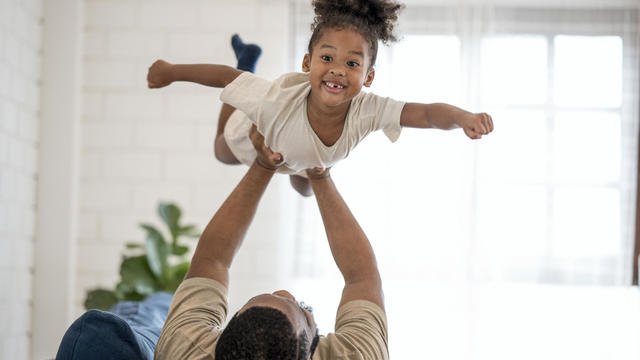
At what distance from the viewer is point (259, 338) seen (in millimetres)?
1160

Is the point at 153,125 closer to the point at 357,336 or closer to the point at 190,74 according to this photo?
the point at 190,74

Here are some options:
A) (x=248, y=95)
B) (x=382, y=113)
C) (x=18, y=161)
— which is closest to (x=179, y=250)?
(x=18, y=161)

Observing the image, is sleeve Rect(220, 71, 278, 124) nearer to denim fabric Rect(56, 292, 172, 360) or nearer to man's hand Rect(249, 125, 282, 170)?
man's hand Rect(249, 125, 282, 170)

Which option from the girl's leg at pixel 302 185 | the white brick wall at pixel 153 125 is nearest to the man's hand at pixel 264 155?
the girl's leg at pixel 302 185

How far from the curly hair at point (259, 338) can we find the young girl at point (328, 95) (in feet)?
1.73

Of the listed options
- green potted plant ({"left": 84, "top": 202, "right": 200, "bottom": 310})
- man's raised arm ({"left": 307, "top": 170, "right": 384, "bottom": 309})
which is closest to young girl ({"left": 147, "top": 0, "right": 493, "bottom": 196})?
man's raised arm ({"left": 307, "top": 170, "right": 384, "bottom": 309})

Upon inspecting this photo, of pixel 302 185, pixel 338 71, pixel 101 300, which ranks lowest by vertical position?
pixel 101 300

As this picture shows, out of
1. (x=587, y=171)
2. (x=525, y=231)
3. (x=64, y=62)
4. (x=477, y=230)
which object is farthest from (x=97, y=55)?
(x=587, y=171)

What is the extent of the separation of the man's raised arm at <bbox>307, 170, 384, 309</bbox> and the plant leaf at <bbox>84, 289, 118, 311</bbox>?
183cm

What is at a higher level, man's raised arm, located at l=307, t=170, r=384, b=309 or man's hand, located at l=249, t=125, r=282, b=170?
man's hand, located at l=249, t=125, r=282, b=170

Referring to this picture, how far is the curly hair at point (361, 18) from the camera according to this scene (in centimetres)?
151

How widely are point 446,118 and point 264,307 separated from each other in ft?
1.95

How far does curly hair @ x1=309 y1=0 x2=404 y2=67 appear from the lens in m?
1.51

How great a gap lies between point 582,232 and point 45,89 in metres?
3.26
